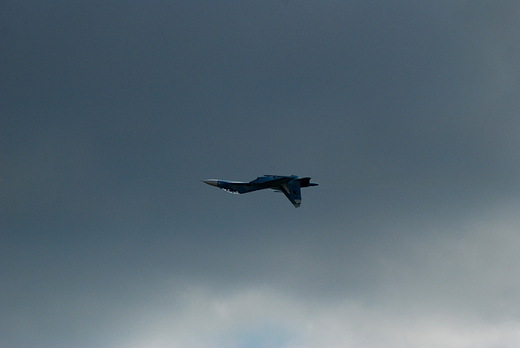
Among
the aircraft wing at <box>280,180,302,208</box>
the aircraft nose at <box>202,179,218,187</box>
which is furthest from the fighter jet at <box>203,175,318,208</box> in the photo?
the aircraft nose at <box>202,179,218,187</box>

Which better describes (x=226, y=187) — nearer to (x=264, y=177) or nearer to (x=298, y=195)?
(x=264, y=177)

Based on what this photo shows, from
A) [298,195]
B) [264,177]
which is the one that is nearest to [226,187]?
[264,177]

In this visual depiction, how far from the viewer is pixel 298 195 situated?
151 meters

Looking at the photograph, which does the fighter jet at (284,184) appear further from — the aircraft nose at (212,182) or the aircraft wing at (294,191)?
the aircraft nose at (212,182)

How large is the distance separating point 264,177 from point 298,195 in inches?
479

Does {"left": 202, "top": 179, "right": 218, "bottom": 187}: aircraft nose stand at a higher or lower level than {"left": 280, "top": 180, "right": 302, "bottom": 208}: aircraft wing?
higher

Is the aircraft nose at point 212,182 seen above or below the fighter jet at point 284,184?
above

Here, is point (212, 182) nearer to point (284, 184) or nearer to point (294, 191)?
point (284, 184)

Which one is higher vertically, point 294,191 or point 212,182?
point 212,182

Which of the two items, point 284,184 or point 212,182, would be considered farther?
point 212,182

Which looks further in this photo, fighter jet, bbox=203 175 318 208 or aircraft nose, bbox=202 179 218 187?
aircraft nose, bbox=202 179 218 187

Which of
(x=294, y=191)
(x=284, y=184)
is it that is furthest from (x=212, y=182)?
(x=294, y=191)

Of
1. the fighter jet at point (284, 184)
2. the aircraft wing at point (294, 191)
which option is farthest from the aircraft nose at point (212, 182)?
the aircraft wing at point (294, 191)

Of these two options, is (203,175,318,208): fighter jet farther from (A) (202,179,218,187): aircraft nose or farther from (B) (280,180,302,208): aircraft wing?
(A) (202,179,218,187): aircraft nose
